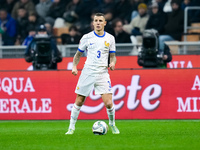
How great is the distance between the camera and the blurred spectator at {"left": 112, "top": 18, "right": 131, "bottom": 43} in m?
18.7

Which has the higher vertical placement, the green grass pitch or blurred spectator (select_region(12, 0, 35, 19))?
blurred spectator (select_region(12, 0, 35, 19))

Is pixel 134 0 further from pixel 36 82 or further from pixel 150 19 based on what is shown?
pixel 36 82

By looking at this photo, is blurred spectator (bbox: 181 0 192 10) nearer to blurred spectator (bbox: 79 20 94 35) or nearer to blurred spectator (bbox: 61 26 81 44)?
blurred spectator (bbox: 79 20 94 35)

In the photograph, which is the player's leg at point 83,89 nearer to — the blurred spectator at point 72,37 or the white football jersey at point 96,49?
the white football jersey at point 96,49

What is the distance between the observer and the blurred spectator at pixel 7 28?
21.7 m

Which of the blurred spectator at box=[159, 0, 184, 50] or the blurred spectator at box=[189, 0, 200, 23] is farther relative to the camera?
the blurred spectator at box=[189, 0, 200, 23]

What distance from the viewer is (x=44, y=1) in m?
22.5

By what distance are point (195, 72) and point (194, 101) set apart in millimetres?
725

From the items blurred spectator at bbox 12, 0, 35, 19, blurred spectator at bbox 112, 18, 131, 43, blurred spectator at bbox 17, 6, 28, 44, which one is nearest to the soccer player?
blurred spectator at bbox 112, 18, 131, 43

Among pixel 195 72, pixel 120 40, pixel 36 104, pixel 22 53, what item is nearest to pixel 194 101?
pixel 195 72

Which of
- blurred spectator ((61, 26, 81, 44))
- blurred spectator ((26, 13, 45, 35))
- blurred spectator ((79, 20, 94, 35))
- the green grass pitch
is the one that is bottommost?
the green grass pitch

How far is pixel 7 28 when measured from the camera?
72.4ft

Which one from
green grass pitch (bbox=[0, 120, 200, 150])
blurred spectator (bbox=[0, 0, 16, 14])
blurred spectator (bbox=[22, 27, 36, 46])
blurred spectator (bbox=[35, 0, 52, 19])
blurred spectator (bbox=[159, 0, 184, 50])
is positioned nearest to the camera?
green grass pitch (bbox=[0, 120, 200, 150])

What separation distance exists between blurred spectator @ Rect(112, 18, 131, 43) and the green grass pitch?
5.44 metres
